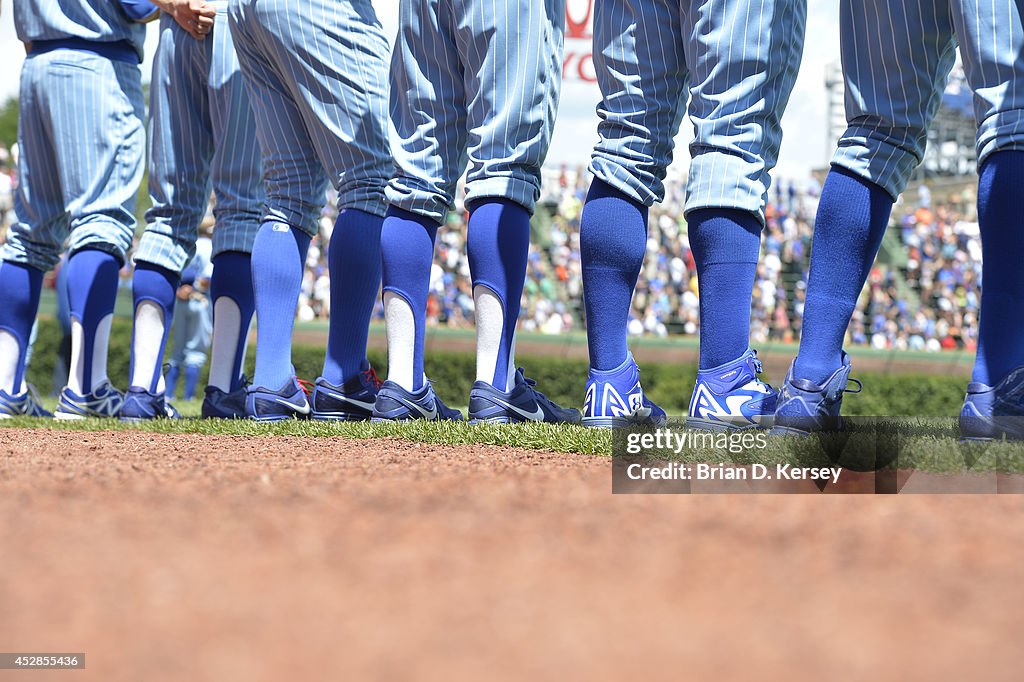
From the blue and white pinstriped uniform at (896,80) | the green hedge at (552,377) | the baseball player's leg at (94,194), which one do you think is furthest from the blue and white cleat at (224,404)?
the green hedge at (552,377)

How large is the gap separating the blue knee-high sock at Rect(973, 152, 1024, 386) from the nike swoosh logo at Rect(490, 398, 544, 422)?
4.32 feet

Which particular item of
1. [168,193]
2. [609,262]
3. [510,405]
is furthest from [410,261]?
[168,193]

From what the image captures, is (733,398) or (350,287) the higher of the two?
(350,287)

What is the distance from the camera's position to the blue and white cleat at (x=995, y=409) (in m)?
2.18

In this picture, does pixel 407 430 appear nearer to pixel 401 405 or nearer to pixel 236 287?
pixel 401 405

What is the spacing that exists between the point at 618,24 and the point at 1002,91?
101 cm

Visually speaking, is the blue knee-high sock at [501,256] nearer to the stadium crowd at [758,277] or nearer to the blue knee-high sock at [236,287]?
the blue knee-high sock at [236,287]

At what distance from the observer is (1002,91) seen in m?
2.30

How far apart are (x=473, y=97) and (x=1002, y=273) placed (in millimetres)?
1621

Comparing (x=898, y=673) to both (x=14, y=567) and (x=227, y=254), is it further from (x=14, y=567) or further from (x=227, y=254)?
(x=227, y=254)

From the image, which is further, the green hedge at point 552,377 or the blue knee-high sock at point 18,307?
the green hedge at point 552,377

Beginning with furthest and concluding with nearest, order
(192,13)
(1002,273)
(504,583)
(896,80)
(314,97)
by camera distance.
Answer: (192,13) → (314,97) → (896,80) → (1002,273) → (504,583)

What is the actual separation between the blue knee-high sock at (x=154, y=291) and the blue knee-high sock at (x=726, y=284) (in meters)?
2.26

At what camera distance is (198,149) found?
167 inches
